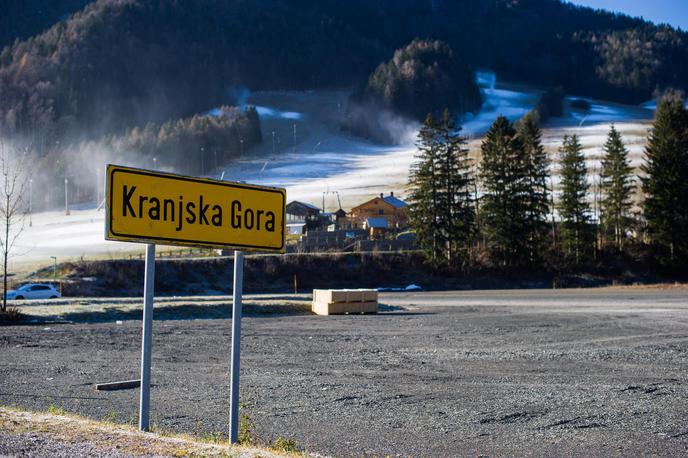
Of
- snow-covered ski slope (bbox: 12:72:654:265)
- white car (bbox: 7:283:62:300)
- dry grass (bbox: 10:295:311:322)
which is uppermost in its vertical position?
snow-covered ski slope (bbox: 12:72:654:265)

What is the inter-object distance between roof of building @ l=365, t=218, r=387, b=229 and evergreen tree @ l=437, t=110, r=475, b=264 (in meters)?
12.8

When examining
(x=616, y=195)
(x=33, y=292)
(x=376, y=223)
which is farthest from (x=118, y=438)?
(x=376, y=223)

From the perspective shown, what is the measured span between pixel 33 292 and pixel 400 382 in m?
38.3

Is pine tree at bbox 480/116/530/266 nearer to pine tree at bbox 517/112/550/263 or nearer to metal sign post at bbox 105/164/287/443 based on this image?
pine tree at bbox 517/112/550/263

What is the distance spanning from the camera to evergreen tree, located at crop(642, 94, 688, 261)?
69750 mm

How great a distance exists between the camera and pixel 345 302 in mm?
35750

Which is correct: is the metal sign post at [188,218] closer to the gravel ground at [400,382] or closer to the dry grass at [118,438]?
the dry grass at [118,438]

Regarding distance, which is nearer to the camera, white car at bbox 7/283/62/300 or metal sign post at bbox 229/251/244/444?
metal sign post at bbox 229/251/244/444

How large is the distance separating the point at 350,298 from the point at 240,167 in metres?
122

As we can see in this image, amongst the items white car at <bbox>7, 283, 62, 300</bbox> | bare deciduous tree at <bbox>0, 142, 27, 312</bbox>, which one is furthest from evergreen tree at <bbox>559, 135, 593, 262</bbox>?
bare deciduous tree at <bbox>0, 142, 27, 312</bbox>

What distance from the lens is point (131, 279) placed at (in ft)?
199

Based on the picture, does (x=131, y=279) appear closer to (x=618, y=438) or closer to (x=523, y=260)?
(x=523, y=260)

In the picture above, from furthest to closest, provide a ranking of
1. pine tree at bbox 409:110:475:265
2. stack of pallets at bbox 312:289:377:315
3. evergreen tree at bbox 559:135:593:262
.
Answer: pine tree at bbox 409:110:475:265 < evergreen tree at bbox 559:135:593:262 < stack of pallets at bbox 312:289:377:315

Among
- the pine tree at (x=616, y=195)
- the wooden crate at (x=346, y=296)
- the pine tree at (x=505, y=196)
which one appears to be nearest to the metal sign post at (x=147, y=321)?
the wooden crate at (x=346, y=296)
